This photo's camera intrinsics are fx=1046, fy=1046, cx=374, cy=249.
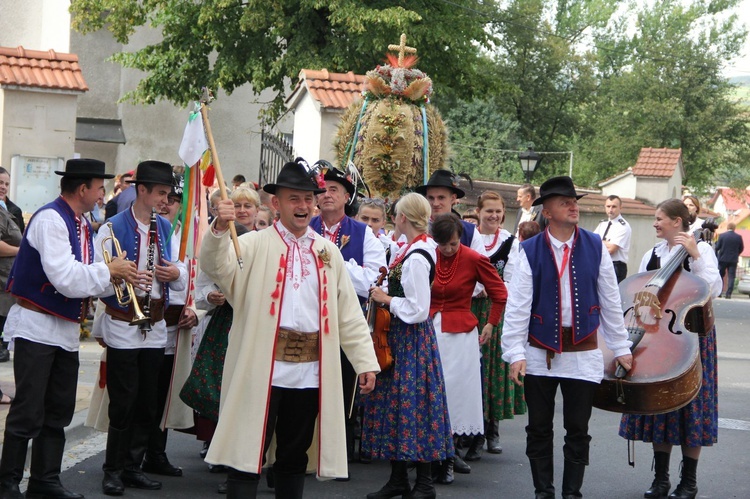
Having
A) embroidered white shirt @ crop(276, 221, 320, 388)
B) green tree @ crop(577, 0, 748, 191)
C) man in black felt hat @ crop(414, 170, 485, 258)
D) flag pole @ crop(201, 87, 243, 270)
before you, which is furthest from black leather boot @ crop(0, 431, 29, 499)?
green tree @ crop(577, 0, 748, 191)

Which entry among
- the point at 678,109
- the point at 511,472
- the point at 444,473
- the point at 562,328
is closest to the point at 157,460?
the point at 444,473

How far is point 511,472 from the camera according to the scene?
737cm

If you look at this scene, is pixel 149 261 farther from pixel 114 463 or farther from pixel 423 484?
pixel 423 484

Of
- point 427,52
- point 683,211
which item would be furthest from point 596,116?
point 683,211

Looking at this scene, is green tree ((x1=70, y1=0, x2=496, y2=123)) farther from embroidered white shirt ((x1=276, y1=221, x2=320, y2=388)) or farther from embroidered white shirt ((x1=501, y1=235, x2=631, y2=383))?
embroidered white shirt ((x1=276, y1=221, x2=320, y2=388))

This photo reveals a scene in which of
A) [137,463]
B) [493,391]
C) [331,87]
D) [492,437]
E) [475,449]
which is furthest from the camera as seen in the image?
[331,87]

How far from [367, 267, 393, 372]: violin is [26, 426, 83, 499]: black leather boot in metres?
1.91

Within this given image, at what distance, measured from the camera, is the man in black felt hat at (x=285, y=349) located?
5.00 m

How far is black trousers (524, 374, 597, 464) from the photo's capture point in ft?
19.4

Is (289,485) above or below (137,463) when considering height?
above

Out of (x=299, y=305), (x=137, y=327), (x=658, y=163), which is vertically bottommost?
(x=137, y=327)

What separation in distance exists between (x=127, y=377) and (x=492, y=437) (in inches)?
120

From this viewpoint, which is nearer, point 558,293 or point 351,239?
point 558,293

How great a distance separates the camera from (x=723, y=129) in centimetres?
4178
